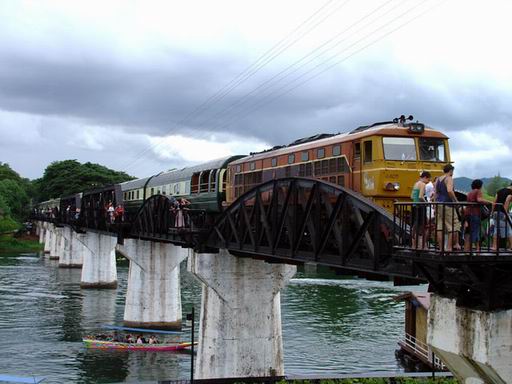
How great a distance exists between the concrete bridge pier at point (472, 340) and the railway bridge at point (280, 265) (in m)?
0.02

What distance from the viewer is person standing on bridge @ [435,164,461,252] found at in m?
13.7

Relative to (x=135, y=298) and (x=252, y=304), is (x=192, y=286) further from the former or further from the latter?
(x=252, y=304)

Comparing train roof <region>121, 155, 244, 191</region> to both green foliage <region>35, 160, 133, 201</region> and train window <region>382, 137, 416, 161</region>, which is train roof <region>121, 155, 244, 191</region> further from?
green foliage <region>35, 160, 133, 201</region>

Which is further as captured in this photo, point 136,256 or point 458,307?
point 136,256

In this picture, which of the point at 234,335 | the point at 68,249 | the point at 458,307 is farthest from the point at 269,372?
the point at 68,249

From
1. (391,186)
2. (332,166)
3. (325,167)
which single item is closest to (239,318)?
(325,167)

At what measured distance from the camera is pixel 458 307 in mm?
14953

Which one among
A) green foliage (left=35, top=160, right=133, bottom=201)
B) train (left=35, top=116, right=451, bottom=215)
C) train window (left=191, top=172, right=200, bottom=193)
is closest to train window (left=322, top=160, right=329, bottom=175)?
train (left=35, top=116, right=451, bottom=215)

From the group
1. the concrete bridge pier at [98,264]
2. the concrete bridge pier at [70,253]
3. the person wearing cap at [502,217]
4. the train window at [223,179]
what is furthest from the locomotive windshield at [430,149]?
the concrete bridge pier at [70,253]

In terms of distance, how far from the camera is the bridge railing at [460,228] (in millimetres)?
13703

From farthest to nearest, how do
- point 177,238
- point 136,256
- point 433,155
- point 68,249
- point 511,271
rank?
1. point 68,249
2. point 136,256
3. point 177,238
4. point 433,155
5. point 511,271

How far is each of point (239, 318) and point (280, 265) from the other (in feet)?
10.3

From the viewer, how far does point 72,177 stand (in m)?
162

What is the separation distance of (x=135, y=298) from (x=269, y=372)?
2367 centimetres
